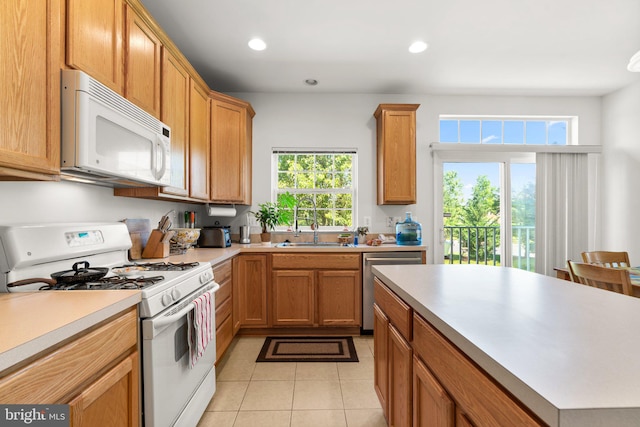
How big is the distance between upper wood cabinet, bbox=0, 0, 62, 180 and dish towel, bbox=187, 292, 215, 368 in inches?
35.5

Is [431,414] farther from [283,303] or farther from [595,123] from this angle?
[595,123]

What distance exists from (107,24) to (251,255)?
2.15 meters

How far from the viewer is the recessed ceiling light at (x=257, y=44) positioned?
2.78 metres

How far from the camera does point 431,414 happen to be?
1033 millimetres

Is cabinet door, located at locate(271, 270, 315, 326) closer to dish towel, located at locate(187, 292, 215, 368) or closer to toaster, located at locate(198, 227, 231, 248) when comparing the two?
toaster, located at locate(198, 227, 231, 248)

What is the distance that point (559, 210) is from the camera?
154 inches

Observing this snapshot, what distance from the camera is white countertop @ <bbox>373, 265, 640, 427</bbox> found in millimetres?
506

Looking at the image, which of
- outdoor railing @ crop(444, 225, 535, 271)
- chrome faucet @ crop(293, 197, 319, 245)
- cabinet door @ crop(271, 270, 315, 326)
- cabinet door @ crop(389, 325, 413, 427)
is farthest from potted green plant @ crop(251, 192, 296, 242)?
cabinet door @ crop(389, 325, 413, 427)

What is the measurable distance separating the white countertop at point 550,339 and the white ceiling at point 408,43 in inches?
83.4

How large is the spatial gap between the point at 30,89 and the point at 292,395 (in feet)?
7.10

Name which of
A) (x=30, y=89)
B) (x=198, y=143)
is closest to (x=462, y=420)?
(x=30, y=89)

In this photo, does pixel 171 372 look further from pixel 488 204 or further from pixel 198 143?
pixel 488 204

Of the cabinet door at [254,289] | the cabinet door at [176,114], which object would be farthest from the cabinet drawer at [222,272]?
the cabinet door at [176,114]

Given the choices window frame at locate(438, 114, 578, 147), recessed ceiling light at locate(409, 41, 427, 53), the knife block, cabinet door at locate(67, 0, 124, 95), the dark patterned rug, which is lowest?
the dark patterned rug
